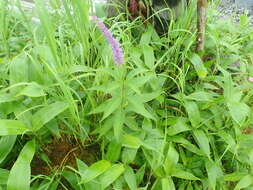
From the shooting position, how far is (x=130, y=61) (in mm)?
1071

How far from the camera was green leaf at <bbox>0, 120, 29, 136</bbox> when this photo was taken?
683 mm

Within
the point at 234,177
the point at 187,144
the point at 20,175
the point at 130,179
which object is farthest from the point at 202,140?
the point at 20,175

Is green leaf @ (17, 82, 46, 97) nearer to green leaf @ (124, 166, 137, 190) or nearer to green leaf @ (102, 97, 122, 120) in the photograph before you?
green leaf @ (102, 97, 122, 120)

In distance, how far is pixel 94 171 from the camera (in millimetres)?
746

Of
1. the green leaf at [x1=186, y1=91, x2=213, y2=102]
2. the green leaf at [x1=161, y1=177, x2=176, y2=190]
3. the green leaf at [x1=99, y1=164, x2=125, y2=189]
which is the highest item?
the green leaf at [x1=186, y1=91, x2=213, y2=102]

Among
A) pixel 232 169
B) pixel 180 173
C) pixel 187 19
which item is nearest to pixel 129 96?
pixel 180 173

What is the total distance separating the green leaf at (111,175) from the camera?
0.73 meters

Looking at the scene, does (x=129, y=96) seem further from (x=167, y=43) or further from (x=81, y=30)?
(x=167, y=43)

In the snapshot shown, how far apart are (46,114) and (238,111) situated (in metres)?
0.60

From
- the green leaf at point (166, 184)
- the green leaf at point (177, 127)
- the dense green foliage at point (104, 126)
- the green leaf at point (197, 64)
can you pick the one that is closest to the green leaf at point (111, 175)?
the dense green foliage at point (104, 126)

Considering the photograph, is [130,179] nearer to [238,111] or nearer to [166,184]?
[166,184]

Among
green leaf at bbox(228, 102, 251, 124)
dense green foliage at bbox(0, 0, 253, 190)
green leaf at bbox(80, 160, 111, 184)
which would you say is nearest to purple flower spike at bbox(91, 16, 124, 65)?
dense green foliage at bbox(0, 0, 253, 190)

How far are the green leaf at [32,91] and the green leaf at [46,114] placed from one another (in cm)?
4

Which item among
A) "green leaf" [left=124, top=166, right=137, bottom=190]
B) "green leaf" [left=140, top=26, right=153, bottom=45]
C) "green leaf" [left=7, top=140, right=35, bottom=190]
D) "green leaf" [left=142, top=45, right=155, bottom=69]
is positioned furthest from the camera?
"green leaf" [left=140, top=26, right=153, bottom=45]
